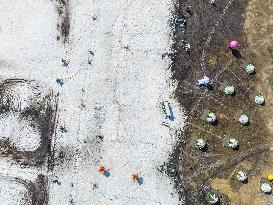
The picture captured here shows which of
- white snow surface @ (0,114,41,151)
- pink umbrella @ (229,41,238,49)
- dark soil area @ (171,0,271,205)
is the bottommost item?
white snow surface @ (0,114,41,151)

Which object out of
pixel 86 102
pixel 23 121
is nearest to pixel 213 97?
pixel 86 102

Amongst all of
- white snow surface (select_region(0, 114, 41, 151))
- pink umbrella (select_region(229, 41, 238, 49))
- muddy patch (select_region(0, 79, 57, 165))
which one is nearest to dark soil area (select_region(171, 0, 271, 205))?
pink umbrella (select_region(229, 41, 238, 49))

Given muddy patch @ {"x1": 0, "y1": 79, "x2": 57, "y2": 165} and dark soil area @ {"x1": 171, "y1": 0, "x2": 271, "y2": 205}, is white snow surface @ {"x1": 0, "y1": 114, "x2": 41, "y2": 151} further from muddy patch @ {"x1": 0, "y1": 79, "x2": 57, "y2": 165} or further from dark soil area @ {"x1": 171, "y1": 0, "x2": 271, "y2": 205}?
dark soil area @ {"x1": 171, "y1": 0, "x2": 271, "y2": 205}

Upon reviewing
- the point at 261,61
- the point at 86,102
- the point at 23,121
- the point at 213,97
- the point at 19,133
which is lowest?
the point at 19,133

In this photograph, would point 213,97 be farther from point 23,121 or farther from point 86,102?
point 23,121

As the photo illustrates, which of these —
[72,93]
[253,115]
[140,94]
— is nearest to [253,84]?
[253,115]

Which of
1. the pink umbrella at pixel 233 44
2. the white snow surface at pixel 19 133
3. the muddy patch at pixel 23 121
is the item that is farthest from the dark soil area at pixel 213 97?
the white snow surface at pixel 19 133
